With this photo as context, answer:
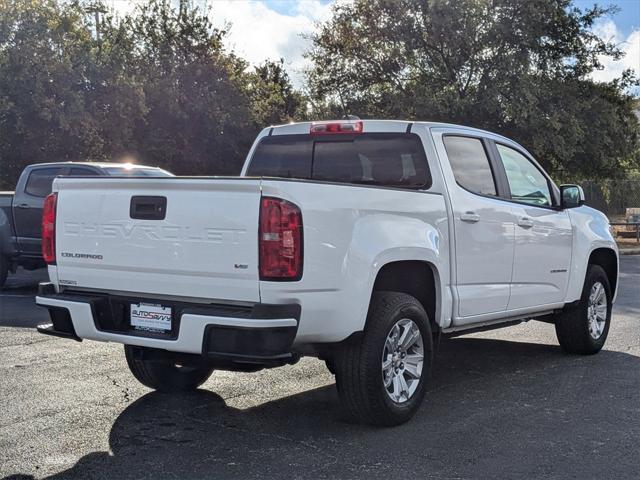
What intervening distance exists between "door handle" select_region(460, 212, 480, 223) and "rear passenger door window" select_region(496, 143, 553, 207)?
2.78ft

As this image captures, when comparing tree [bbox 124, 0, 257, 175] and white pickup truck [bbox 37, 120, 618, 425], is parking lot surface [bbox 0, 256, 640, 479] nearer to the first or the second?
white pickup truck [bbox 37, 120, 618, 425]

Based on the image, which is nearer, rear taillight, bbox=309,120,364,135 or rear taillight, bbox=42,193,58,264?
rear taillight, bbox=42,193,58,264

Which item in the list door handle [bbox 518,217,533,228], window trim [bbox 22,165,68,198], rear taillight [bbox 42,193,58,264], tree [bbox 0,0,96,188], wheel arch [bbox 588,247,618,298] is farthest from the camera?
tree [bbox 0,0,96,188]

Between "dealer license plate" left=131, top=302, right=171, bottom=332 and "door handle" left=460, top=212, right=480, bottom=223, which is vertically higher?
"door handle" left=460, top=212, right=480, bottom=223

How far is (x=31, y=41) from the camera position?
74.8ft

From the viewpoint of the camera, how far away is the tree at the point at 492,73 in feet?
84.5

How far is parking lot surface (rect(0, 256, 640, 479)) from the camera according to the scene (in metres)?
4.43

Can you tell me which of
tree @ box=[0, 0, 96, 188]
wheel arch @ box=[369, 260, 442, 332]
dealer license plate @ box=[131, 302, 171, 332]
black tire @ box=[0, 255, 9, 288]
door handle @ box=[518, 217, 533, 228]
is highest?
tree @ box=[0, 0, 96, 188]

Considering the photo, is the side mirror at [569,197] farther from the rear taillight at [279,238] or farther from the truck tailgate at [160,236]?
the truck tailgate at [160,236]

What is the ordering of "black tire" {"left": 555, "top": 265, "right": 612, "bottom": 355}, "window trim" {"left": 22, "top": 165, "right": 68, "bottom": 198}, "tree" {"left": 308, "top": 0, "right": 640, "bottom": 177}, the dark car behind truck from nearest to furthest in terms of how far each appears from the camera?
"black tire" {"left": 555, "top": 265, "right": 612, "bottom": 355}, the dark car behind truck, "window trim" {"left": 22, "top": 165, "right": 68, "bottom": 198}, "tree" {"left": 308, "top": 0, "right": 640, "bottom": 177}

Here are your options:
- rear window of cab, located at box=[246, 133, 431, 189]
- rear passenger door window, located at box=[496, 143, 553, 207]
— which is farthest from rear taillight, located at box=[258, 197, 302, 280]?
rear passenger door window, located at box=[496, 143, 553, 207]

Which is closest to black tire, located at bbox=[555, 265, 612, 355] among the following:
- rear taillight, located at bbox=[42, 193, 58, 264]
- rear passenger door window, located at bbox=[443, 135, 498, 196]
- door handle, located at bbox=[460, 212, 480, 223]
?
rear passenger door window, located at bbox=[443, 135, 498, 196]

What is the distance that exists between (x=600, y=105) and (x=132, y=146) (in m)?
15.3

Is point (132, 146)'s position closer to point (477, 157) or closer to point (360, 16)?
point (360, 16)
